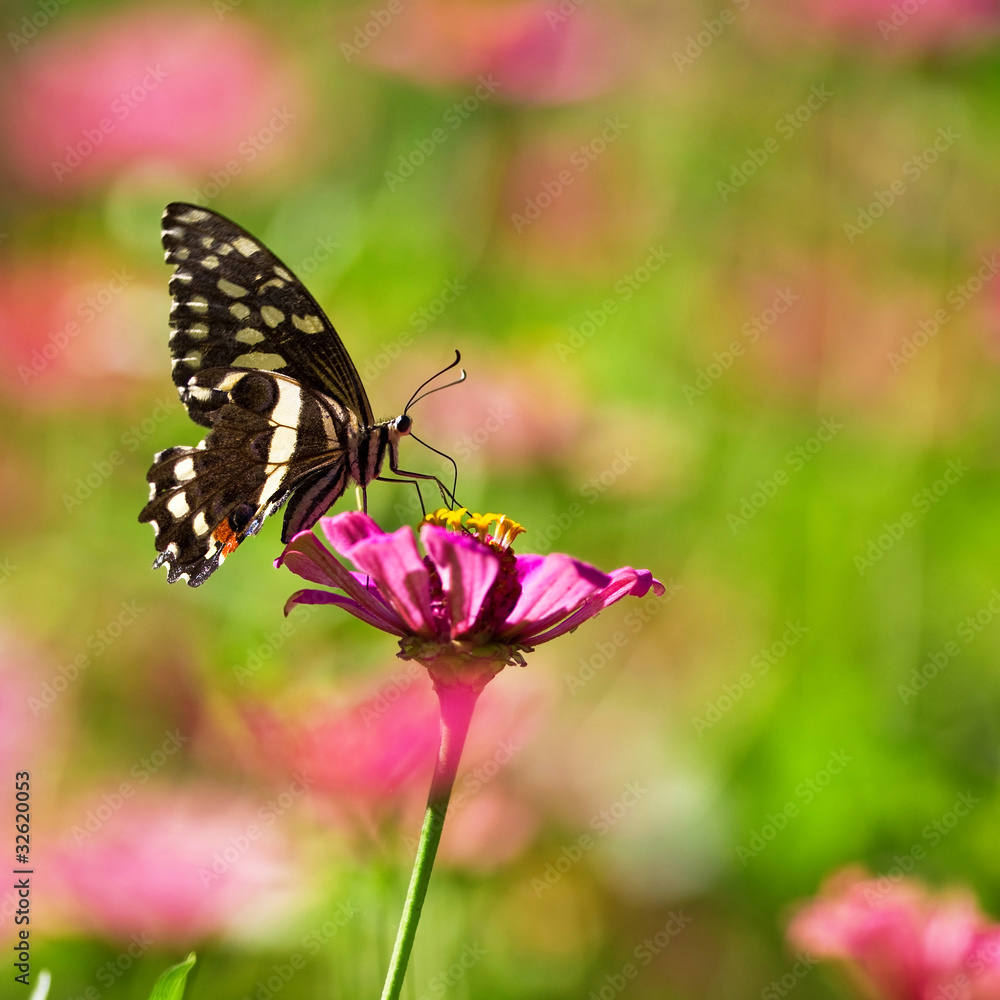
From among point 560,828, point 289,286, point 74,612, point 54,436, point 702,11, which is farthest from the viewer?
point 702,11

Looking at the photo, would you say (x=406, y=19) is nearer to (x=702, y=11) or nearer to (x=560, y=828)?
(x=702, y=11)

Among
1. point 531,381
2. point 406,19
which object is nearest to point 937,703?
point 531,381

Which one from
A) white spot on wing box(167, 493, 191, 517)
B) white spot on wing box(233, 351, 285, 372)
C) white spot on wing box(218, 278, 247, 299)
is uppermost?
white spot on wing box(218, 278, 247, 299)

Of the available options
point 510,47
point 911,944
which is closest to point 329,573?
point 911,944

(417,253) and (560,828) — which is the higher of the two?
(417,253)

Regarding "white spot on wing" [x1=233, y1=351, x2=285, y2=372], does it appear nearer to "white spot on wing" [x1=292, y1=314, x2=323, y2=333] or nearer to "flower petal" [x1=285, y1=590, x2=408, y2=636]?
"white spot on wing" [x1=292, y1=314, x2=323, y2=333]

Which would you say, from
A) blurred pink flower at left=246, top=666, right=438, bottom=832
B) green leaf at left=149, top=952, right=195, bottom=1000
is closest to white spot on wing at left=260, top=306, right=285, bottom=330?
blurred pink flower at left=246, top=666, right=438, bottom=832
